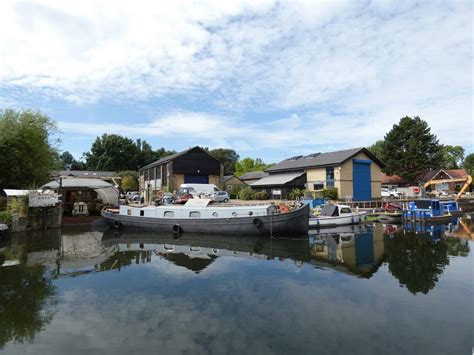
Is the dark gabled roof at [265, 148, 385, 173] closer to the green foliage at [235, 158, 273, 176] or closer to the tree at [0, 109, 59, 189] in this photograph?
the tree at [0, 109, 59, 189]

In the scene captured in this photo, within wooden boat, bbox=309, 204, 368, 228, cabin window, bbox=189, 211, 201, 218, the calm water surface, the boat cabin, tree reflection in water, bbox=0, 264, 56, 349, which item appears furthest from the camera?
the boat cabin

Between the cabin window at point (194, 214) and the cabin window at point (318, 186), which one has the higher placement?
the cabin window at point (318, 186)

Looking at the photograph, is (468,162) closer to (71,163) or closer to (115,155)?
(115,155)

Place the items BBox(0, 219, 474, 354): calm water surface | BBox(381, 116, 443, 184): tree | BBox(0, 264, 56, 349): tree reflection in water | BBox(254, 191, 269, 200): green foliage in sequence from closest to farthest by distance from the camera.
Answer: BBox(0, 219, 474, 354): calm water surface < BBox(0, 264, 56, 349): tree reflection in water < BBox(254, 191, 269, 200): green foliage < BBox(381, 116, 443, 184): tree

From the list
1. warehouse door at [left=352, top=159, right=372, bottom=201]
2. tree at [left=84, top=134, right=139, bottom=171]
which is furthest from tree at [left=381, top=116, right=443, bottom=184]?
tree at [left=84, top=134, right=139, bottom=171]

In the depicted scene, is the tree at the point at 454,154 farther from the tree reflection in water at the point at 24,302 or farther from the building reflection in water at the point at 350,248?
the tree reflection in water at the point at 24,302

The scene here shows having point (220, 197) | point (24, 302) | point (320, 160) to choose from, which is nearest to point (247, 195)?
point (220, 197)

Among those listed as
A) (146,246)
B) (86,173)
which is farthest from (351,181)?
(86,173)

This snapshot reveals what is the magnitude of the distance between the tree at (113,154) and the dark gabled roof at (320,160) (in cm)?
5506

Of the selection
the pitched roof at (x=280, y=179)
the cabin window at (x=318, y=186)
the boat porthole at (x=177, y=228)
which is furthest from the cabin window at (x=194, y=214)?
the cabin window at (x=318, y=186)

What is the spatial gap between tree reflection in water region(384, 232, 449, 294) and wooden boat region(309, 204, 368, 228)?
540 cm

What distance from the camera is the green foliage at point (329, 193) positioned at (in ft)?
134

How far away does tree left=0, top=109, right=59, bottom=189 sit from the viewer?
27.8 m

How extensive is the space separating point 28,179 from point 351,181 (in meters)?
37.4
